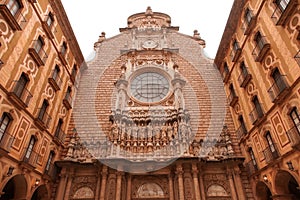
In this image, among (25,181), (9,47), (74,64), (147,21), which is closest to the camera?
(9,47)

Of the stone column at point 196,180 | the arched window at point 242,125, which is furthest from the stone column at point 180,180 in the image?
the arched window at point 242,125

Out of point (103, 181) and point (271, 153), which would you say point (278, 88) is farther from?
point (103, 181)

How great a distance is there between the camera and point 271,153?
11227 millimetres

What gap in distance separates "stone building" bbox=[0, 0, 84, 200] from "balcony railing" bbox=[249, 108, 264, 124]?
13096 millimetres

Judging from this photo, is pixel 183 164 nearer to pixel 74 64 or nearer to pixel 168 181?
pixel 168 181

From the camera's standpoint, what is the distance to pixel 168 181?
537 inches

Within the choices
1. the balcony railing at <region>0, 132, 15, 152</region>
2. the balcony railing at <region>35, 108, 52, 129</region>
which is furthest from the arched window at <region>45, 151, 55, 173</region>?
the balcony railing at <region>0, 132, 15, 152</region>

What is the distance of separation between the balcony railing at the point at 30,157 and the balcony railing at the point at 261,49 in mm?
14305

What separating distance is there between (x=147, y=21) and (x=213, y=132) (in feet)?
48.4

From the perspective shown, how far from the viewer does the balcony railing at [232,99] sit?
15.6 m

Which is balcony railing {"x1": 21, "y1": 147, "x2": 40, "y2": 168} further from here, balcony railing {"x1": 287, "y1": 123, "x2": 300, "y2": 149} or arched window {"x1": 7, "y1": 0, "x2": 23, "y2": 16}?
balcony railing {"x1": 287, "y1": 123, "x2": 300, "y2": 149}

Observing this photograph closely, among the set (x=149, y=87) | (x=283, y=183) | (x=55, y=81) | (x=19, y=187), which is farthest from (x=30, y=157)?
(x=283, y=183)

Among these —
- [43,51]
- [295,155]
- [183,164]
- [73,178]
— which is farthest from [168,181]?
[43,51]

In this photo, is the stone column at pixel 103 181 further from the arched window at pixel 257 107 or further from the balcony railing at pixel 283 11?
the balcony railing at pixel 283 11
